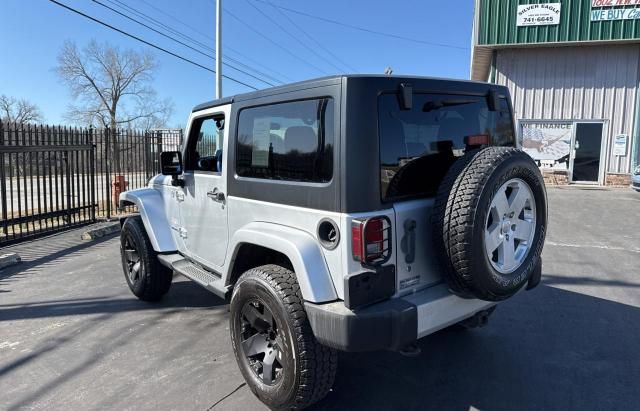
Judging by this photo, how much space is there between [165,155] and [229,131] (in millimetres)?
1000

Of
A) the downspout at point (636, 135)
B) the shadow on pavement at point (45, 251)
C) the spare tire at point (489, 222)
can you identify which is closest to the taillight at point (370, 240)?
the spare tire at point (489, 222)

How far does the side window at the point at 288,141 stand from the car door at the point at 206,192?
30 cm

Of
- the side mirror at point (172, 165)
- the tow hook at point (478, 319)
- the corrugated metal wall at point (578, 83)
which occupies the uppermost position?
the corrugated metal wall at point (578, 83)

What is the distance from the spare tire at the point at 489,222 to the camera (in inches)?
98.8

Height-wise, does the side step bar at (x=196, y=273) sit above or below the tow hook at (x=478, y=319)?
above

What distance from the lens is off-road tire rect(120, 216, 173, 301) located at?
472 centimetres

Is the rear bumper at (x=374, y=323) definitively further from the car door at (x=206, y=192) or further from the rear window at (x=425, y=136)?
the car door at (x=206, y=192)

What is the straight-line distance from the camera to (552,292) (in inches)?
204

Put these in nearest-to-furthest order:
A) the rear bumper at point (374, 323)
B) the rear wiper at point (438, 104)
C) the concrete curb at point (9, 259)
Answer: the rear bumper at point (374, 323), the rear wiper at point (438, 104), the concrete curb at point (9, 259)

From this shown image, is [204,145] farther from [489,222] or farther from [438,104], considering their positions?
[489,222]

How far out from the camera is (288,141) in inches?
118

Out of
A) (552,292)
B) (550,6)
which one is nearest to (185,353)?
(552,292)

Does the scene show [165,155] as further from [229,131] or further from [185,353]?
[185,353]

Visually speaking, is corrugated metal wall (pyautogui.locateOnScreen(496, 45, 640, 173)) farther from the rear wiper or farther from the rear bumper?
the rear bumper
